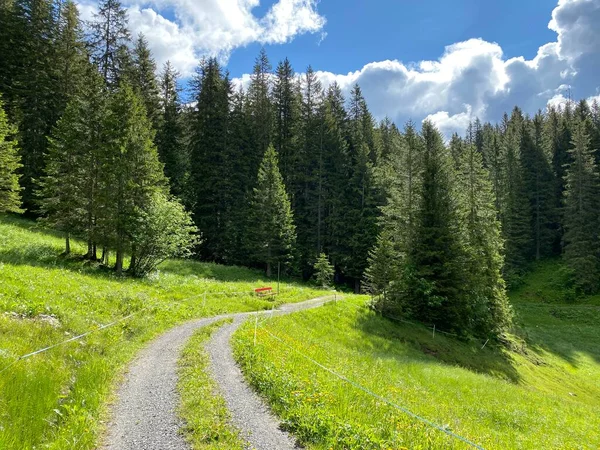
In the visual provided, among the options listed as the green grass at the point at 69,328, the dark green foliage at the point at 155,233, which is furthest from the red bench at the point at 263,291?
the dark green foliage at the point at 155,233

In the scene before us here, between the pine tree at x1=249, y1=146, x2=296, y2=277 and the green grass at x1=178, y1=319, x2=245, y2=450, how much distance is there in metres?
34.6

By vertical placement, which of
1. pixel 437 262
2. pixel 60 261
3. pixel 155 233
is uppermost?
pixel 155 233

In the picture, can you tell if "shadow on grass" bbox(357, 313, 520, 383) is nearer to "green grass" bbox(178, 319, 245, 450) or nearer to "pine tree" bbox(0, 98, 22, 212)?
"green grass" bbox(178, 319, 245, 450)

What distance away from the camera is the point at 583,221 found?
5769 centimetres

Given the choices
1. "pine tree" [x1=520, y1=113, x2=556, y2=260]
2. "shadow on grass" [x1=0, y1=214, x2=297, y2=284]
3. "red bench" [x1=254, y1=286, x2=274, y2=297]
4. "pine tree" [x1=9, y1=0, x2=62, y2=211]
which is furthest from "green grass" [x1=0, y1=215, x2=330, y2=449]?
"pine tree" [x1=520, y1=113, x2=556, y2=260]

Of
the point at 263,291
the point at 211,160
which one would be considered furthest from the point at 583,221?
the point at 211,160

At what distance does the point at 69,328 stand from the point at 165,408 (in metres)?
6.12

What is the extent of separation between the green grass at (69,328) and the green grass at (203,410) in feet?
5.64

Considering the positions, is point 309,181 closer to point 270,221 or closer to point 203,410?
point 270,221

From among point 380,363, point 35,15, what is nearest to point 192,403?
point 380,363

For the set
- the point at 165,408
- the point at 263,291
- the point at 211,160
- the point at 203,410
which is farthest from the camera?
the point at 211,160

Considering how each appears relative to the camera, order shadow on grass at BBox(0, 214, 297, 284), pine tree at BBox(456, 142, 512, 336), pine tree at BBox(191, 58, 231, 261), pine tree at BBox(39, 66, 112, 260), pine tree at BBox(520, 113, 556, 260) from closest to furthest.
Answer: shadow on grass at BBox(0, 214, 297, 284) < pine tree at BBox(39, 66, 112, 260) < pine tree at BBox(456, 142, 512, 336) < pine tree at BBox(191, 58, 231, 261) < pine tree at BBox(520, 113, 556, 260)

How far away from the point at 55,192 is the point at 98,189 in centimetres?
455

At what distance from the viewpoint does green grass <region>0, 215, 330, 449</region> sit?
6684 millimetres
